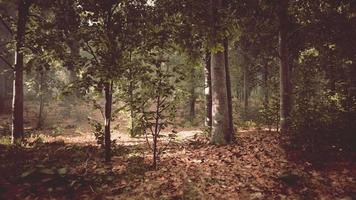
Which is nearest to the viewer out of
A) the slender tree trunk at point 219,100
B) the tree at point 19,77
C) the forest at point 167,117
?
the forest at point 167,117

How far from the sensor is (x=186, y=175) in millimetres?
A: 6980

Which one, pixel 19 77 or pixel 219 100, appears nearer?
pixel 219 100

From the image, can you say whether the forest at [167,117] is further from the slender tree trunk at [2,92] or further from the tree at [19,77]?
the slender tree trunk at [2,92]

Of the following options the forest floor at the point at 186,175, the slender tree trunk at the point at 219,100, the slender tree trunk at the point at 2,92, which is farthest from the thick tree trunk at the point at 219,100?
the slender tree trunk at the point at 2,92

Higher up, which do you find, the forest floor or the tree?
the tree

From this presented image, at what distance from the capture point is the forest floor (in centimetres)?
597

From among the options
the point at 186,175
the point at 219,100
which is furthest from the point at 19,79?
the point at 186,175

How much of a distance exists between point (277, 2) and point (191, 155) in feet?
19.3

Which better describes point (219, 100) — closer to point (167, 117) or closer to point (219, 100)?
point (219, 100)

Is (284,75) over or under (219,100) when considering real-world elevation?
over

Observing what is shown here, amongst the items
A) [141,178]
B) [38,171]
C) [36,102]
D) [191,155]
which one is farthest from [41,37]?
[36,102]

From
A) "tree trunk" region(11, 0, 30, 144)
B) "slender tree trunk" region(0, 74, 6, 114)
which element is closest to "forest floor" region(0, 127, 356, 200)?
"tree trunk" region(11, 0, 30, 144)

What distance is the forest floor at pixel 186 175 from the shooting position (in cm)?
597

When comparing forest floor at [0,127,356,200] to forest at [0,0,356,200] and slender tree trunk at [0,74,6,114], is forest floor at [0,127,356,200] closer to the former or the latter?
forest at [0,0,356,200]
